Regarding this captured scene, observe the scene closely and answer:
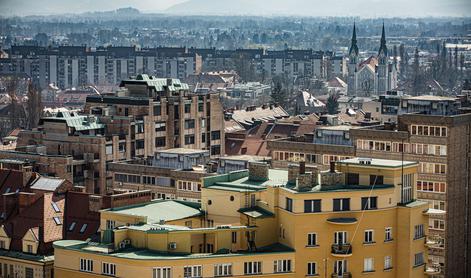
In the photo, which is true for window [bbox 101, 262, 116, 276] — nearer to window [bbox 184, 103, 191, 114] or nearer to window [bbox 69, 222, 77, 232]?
window [bbox 69, 222, 77, 232]

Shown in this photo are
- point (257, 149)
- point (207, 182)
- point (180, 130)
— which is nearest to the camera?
point (207, 182)

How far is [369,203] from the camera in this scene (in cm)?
5300

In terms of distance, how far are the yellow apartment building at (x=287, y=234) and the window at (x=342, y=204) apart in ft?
0.11

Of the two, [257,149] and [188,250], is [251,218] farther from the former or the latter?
[257,149]

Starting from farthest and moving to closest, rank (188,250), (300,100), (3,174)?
(300,100), (3,174), (188,250)

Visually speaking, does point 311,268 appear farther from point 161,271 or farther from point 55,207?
point 55,207

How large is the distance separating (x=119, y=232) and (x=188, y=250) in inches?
98.0

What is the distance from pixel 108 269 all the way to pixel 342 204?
833 centimetres

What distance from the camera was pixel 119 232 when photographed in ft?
170

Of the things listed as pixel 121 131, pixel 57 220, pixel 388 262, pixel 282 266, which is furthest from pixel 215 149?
pixel 282 266

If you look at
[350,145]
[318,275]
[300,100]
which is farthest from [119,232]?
[300,100]

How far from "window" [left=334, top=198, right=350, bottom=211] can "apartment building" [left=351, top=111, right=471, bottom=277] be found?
1593 centimetres

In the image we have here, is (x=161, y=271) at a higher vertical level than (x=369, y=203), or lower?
lower

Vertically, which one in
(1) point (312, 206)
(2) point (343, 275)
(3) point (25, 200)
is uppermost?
(1) point (312, 206)
